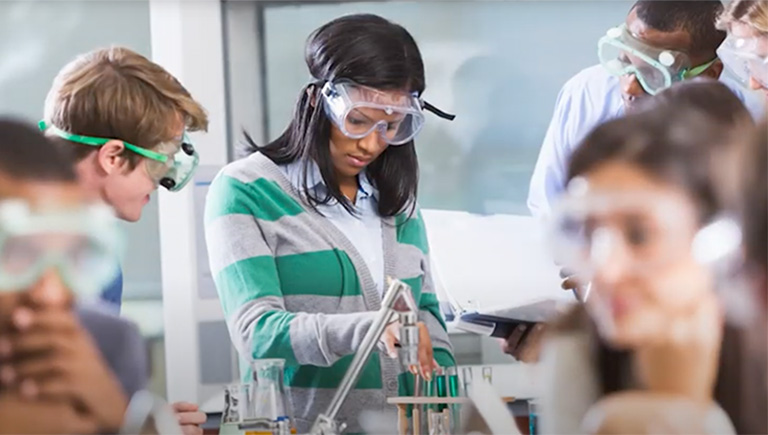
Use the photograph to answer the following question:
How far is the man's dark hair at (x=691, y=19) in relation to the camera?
1.62 m

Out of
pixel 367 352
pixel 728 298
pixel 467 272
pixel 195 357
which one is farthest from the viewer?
pixel 195 357

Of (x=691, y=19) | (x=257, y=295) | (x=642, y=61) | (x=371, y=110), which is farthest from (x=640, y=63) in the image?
(x=257, y=295)

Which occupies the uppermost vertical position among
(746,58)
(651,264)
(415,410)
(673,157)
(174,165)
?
(746,58)

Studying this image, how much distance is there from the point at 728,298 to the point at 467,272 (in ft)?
2.62

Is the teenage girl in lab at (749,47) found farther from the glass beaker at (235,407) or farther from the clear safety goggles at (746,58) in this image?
the glass beaker at (235,407)

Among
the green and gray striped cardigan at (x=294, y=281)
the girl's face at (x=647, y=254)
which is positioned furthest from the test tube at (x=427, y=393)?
the girl's face at (x=647, y=254)

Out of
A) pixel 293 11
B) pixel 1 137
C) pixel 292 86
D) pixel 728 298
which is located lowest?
pixel 728 298

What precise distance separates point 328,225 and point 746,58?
629 mm

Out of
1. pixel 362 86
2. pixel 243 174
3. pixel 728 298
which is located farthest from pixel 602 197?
pixel 243 174

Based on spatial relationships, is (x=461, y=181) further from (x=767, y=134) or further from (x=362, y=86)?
(x=767, y=134)

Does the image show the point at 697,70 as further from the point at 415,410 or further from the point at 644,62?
the point at 415,410

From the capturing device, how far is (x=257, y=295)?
1623 mm

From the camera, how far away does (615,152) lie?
1.16 meters

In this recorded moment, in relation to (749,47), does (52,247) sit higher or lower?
lower
